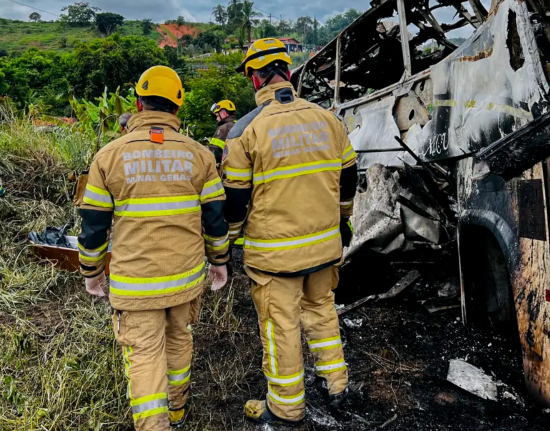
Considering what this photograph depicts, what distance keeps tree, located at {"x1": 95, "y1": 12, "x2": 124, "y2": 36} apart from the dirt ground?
8841 cm

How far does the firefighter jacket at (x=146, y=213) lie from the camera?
6.07 ft

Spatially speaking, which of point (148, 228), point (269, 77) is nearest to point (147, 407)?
point (148, 228)

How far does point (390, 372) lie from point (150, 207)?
170cm

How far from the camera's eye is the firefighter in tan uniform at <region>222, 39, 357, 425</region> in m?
2.04

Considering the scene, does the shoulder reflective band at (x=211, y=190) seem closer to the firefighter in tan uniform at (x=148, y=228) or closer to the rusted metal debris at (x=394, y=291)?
the firefighter in tan uniform at (x=148, y=228)

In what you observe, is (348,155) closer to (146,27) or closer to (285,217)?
(285,217)

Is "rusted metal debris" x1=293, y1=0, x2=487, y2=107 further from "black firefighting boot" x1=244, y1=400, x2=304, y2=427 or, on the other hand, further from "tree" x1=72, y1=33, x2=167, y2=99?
"tree" x1=72, y1=33, x2=167, y2=99

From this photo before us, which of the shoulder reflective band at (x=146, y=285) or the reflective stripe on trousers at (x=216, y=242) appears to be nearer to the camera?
the shoulder reflective band at (x=146, y=285)

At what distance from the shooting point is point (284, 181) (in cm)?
204

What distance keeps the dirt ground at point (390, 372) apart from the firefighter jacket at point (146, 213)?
2.58ft

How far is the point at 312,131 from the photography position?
2.08 metres

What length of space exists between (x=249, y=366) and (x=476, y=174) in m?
1.72

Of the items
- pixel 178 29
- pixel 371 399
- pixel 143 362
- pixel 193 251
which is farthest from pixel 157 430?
pixel 178 29

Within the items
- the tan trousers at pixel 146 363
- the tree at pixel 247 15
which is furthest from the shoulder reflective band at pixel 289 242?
the tree at pixel 247 15
